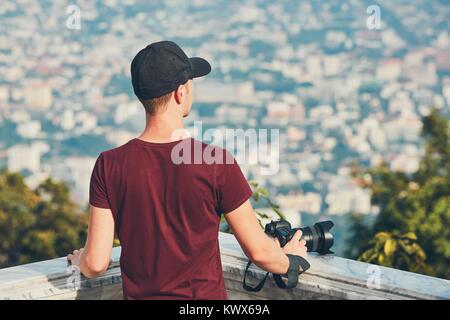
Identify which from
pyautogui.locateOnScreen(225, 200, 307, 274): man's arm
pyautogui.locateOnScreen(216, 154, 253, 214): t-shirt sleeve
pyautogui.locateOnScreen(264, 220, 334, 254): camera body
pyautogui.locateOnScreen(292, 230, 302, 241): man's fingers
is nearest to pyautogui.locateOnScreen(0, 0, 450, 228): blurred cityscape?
pyautogui.locateOnScreen(264, 220, 334, 254): camera body

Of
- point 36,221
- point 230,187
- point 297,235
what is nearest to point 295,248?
point 297,235

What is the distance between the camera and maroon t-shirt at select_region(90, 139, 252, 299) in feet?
7.07

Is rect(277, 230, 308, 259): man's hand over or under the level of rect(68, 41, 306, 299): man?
under

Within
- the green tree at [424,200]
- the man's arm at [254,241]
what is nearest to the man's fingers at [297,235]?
the man's arm at [254,241]

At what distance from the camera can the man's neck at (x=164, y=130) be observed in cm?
219

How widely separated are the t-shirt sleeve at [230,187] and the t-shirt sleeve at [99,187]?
0.29 meters

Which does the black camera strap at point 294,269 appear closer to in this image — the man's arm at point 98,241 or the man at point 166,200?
the man at point 166,200

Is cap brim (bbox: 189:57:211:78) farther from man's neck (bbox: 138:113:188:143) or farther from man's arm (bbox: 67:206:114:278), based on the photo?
man's arm (bbox: 67:206:114:278)

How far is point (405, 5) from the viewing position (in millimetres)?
60406

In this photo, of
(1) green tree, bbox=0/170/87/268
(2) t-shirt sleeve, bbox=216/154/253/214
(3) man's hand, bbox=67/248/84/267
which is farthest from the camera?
(1) green tree, bbox=0/170/87/268

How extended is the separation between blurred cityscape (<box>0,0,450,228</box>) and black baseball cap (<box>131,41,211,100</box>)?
102 feet
